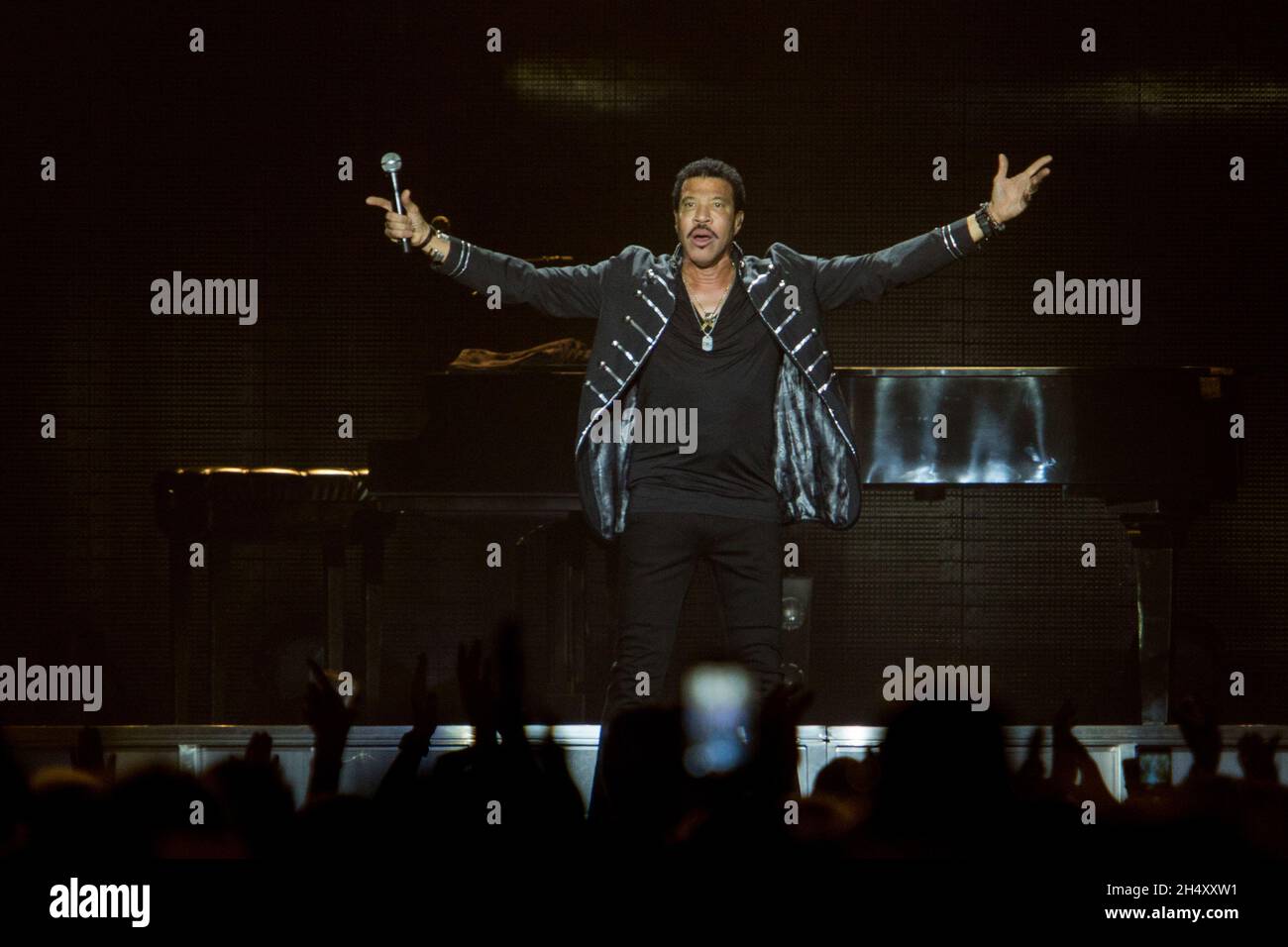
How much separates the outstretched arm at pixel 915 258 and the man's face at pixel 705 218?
23 cm

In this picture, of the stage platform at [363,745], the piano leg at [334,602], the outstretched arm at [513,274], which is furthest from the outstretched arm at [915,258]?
the piano leg at [334,602]

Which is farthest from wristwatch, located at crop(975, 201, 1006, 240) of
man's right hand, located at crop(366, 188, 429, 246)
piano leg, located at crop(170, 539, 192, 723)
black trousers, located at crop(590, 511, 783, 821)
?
piano leg, located at crop(170, 539, 192, 723)

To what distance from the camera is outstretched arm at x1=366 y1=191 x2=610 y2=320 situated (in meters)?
3.43

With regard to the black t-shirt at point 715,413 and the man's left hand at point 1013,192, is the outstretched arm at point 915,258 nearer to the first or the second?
the man's left hand at point 1013,192

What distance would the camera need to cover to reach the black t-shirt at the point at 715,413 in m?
3.36

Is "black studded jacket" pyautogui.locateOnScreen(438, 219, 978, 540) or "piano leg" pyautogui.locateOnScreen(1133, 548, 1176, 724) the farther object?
"piano leg" pyautogui.locateOnScreen(1133, 548, 1176, 724)

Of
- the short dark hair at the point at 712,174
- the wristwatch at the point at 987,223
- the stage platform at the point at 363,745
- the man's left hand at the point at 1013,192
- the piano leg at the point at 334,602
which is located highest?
the short dark hair at the point at 712,174

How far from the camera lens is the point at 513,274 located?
137 inches

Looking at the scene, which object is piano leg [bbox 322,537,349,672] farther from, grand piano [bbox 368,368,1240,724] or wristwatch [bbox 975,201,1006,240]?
wristwatch [bbox 975,201,1006,240]

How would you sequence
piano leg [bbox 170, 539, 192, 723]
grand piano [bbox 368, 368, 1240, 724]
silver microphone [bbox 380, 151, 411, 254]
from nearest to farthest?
silver microphone [bbox 380, 151, 411, 254] → grand piano [bbox 368, 368, 1240, 724] → piano leg [bbox 170, 539, 192, 723]

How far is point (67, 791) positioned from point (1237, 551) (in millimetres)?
5943

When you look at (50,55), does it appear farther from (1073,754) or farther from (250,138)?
(1073,754)

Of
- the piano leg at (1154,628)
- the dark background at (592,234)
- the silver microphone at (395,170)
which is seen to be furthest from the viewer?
the dark background at (592,234)

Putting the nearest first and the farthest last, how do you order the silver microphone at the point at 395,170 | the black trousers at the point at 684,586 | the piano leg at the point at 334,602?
the silver microphone at the point at 395,170 < the black trousers at the point at 684,586 < the piano leg at the point at 334,602
